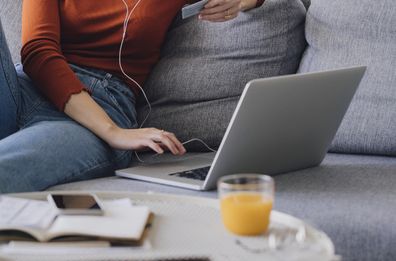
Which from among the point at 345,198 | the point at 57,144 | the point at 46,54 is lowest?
the point at 345,198

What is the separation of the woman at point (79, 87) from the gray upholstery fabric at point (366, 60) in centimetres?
23

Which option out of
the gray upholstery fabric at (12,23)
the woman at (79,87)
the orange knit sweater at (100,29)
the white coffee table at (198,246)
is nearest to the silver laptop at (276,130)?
the woman at (79,87)

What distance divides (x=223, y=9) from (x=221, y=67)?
0.56ft

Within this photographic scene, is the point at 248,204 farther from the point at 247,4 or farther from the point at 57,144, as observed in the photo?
the point at 247,4

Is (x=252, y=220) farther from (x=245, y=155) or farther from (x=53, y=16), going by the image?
(x=53, y=16)

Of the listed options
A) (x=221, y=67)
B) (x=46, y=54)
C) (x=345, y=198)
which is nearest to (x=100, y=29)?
(x=46, y=54)

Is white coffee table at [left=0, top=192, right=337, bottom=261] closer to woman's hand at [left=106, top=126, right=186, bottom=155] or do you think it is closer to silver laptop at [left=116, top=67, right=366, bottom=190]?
silver laptop at [left=116, top=67, right=366, bottom=190]

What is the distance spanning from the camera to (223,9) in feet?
6.95

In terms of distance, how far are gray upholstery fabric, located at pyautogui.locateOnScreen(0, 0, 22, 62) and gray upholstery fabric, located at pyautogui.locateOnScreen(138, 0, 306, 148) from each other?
41cm

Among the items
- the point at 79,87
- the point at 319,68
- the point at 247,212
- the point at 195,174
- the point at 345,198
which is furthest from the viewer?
the point at 319,68

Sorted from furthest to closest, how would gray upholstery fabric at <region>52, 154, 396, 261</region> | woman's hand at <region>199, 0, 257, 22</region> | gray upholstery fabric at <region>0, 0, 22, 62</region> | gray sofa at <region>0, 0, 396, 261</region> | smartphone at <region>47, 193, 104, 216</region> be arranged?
gray upholstery fabric at <region>0, 0, 22, 62</region> → woman's hand at <region>199, 0, 257, 22</region> → gray sofa at <region>0, 0, 396, 261</region> → gray upholstery fabric at <region>52, 154, 396, 261</region> → smartphone at <region>47, 193, 104, 216</region>

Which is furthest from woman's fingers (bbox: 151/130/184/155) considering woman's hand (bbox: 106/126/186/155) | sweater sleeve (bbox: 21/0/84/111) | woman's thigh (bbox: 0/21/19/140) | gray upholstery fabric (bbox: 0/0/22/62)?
gray upholstery fabric (bbox: 0/0/22/62)

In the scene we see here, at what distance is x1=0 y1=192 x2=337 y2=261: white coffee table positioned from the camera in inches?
45.2

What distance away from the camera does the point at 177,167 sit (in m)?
1.91
